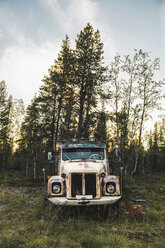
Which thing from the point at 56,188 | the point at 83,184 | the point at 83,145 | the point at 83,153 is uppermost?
the point at 83,145

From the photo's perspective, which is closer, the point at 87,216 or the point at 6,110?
the point at 87,216

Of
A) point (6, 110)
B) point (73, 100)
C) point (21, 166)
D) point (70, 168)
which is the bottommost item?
point (21, 166)

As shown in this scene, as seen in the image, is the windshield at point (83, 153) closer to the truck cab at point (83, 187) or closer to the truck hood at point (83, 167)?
the truck hood at point (83, 167)

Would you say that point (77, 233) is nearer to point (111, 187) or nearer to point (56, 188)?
point (56, 188)

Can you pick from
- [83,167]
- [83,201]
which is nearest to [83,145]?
[83,167]

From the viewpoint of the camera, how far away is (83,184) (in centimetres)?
609

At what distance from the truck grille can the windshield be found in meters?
1.63

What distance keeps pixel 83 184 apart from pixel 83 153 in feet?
6.52

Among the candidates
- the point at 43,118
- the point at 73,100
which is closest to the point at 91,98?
the point at 73,100

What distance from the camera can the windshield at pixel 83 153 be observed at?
7.83 meters

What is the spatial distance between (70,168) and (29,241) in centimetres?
298

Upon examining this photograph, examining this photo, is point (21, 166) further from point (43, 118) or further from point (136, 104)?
point (136, 104)

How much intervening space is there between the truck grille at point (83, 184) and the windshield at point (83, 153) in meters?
1.63

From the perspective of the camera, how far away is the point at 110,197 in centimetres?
597
